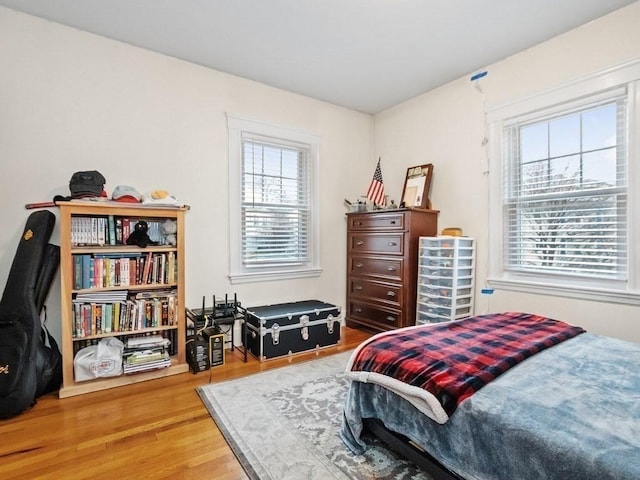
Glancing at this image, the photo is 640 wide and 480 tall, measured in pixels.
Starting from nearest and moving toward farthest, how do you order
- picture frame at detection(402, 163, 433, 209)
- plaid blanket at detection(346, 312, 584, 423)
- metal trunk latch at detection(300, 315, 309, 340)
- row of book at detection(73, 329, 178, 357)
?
plaid blanket at detection(346, 312, 584, 423) → row of book at detection(73, 329, 178, 357) → metal trunk latch at detection(300, 315, 309, 340) → picture frame at detection(402, 163, 433, 209)

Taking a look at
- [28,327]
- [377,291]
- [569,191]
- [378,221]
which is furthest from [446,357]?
[28,327]

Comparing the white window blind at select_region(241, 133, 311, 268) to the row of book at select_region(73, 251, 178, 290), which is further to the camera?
the white window blind at select_region(241, 133, 311, 268)

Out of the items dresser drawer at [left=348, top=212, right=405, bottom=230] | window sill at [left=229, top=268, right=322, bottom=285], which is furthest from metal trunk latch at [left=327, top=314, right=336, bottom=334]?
dresser drawer at [left=348, top=212, right=405, bottom=230]

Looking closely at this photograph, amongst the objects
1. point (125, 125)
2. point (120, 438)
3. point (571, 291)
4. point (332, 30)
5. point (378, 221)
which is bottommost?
point (120, 438)

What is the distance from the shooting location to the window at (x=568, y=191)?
248cm

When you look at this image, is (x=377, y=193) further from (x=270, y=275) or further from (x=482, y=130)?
(x=270, y=275)

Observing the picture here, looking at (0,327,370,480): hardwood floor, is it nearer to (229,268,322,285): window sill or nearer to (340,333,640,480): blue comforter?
(340,333,640,480): blue comforter

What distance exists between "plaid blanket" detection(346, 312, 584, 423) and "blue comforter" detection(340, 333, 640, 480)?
6 cm

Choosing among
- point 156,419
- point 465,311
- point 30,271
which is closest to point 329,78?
point 465,311

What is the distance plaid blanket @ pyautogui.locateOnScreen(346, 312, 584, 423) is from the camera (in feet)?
4.31

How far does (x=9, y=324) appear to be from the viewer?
2.12 metres

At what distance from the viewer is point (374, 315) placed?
150 inches

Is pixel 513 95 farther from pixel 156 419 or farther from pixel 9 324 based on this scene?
pixel 9 324

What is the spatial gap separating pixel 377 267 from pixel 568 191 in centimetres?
184
